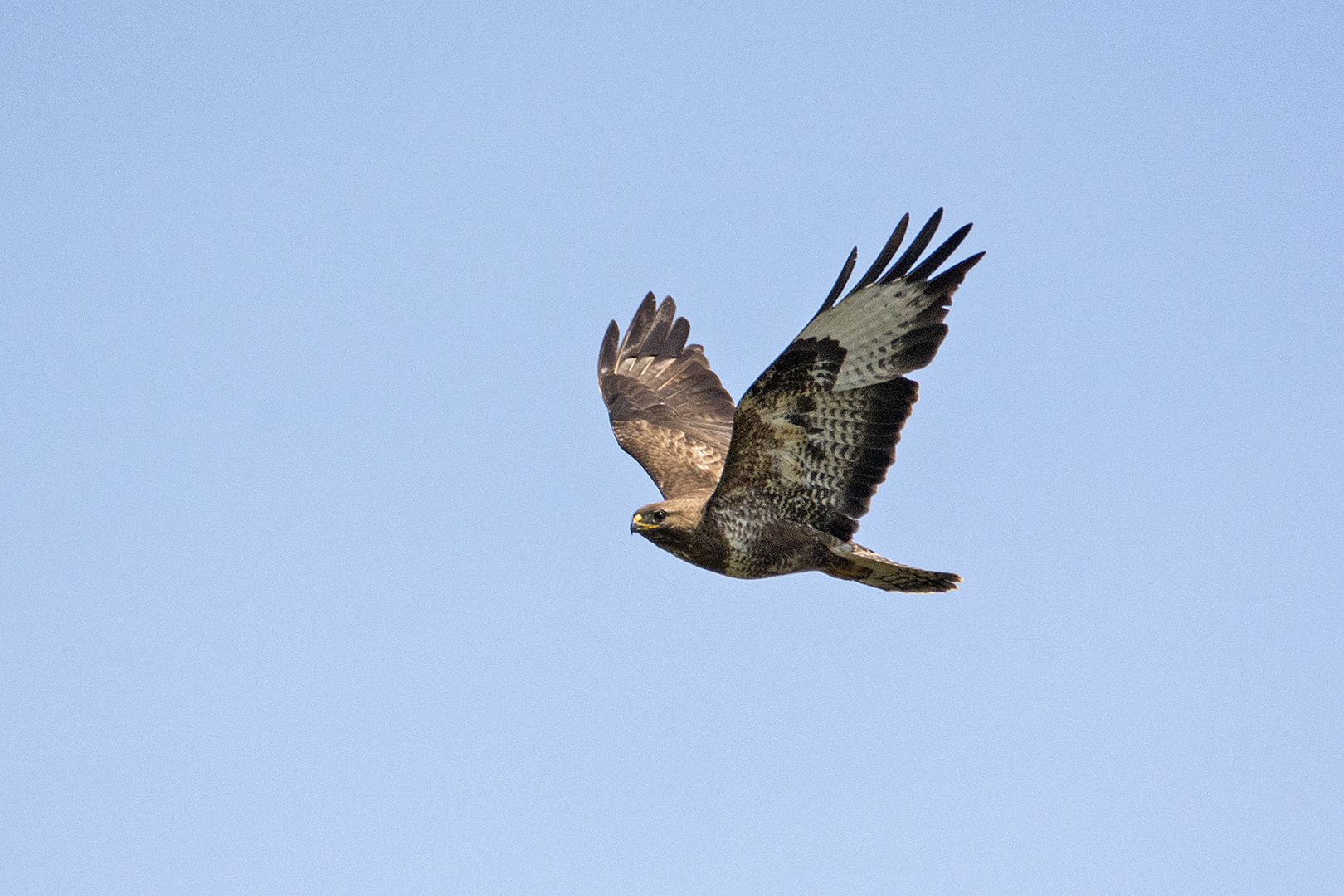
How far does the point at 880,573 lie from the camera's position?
9000mm

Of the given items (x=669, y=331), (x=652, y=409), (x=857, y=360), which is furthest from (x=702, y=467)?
(x=857, y=360)

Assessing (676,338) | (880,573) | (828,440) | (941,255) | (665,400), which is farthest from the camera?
(676,338)

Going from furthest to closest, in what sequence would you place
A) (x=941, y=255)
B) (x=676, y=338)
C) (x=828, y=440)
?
(x=676, y=338), (x=828, y=440), (x=941, y=255)

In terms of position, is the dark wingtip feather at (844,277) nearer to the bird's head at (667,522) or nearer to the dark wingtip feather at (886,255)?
the dark wingtip feather at (886,255)

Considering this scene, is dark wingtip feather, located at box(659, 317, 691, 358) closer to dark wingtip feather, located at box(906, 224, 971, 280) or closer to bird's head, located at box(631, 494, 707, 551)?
bird's head, located at box(631, 494, 707, 551)

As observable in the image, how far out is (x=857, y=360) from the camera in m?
8.22

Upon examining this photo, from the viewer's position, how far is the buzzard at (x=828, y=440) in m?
8.08

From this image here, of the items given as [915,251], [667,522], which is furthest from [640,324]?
[915,251]

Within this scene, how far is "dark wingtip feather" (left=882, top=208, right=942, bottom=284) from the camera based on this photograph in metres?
8.00

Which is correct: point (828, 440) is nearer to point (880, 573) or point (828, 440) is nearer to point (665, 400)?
point (880, 573)

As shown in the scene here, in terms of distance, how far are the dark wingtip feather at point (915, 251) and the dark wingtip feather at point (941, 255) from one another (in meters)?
0.05

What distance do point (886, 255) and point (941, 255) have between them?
0.29 m

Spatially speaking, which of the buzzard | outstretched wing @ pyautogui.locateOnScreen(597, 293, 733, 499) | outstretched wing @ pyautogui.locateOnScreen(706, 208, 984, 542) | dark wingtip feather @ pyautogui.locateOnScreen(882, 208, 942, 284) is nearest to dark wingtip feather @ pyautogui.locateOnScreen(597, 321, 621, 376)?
outstretched wing @ pyautogui.locateOnScreen(597, 293, 733, 499)

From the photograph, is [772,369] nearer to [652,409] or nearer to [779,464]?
[779,464]
